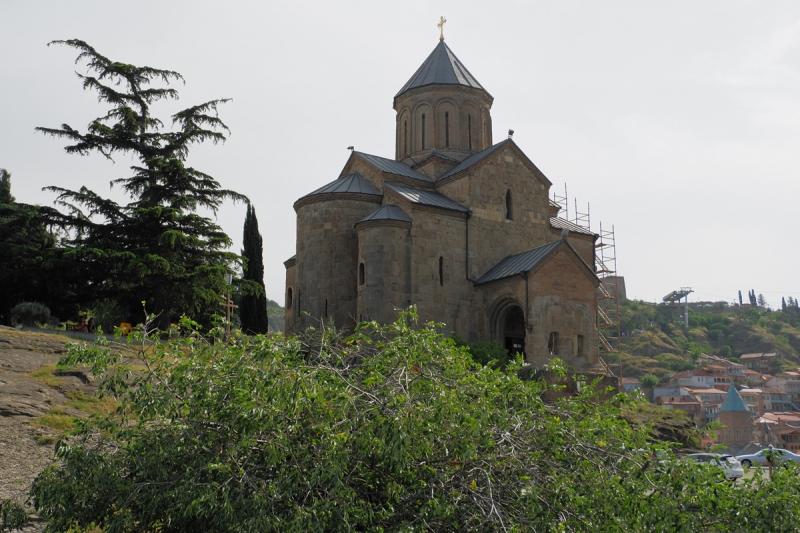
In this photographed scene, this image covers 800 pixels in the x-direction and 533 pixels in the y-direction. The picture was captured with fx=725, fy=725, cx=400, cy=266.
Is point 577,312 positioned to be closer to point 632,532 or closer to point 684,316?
point 632,532

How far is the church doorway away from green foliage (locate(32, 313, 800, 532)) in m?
12.7

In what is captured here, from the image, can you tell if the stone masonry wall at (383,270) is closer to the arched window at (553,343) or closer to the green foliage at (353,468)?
the arched window at (553,343)

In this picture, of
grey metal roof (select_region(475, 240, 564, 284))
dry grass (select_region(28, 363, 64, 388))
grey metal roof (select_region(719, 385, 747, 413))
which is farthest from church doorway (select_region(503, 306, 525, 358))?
grey metal roof (select_region(719, 385, 747, 413))

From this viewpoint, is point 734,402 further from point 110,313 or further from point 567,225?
point 110,313

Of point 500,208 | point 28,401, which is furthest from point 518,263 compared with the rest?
point 28,401

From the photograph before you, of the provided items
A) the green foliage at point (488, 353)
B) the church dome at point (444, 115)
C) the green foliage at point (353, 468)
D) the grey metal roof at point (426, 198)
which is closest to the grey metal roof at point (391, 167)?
the grey metal roof at point (426, 198)

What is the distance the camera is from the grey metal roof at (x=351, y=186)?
67.3 feet

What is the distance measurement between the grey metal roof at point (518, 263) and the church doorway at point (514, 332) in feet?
4.07

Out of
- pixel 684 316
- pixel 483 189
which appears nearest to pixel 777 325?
pixel 684 316

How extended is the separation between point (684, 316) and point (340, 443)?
4993 inches

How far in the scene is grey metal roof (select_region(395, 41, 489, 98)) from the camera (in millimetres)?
23656

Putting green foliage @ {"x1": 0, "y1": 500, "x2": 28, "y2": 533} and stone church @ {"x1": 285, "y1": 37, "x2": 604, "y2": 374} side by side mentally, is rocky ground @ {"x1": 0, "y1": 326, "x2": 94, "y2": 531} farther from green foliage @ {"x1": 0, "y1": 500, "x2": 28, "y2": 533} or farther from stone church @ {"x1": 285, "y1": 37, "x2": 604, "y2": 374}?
stone church @ {"x1": 285, "y1": 37, "x2": 604, "y2": 374}

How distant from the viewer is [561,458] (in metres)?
7.36

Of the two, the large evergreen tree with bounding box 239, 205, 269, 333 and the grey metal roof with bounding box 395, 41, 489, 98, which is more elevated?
the grey metal roof with bounding box 395, 41, 489, 98
